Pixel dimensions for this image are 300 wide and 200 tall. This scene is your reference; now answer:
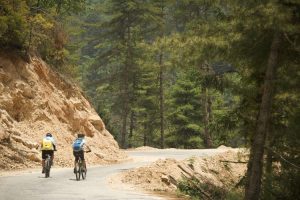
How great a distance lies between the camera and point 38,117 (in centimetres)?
2598

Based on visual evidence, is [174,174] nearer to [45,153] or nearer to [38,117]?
[45,153]

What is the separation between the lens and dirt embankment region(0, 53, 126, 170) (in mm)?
22500

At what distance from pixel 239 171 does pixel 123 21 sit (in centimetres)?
2296

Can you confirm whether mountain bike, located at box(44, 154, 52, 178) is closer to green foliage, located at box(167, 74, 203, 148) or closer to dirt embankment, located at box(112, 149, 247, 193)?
dirt embankment, located at box(112, 149, 247, 193)

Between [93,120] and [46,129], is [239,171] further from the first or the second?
[46,129]

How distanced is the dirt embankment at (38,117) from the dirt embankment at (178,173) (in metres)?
5.19

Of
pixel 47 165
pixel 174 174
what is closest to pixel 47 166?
pixel 47 165

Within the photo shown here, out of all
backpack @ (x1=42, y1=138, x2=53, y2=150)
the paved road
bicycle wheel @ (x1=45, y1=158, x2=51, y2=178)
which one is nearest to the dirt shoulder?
the paved road

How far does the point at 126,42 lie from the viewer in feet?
152

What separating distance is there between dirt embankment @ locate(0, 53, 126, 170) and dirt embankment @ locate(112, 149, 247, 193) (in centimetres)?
519

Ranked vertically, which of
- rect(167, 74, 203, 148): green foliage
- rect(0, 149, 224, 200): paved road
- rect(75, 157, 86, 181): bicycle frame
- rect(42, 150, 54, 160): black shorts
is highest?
rect(167, 74, 203, 148): green foliage

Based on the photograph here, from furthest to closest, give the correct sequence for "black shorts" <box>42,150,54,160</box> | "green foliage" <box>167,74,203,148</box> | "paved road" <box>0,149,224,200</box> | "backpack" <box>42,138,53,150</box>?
"green foliage" <box>167,74,203,148</box> → "backpack" <box>42,138,53,150</box> → "black shorts" <box>42,150,54,160</box> → "paved road" <box>0,149,224,200</box>

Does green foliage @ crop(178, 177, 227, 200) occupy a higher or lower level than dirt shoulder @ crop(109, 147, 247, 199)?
lower

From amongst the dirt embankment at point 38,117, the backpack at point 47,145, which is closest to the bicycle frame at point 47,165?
the backpack at point 47,145
